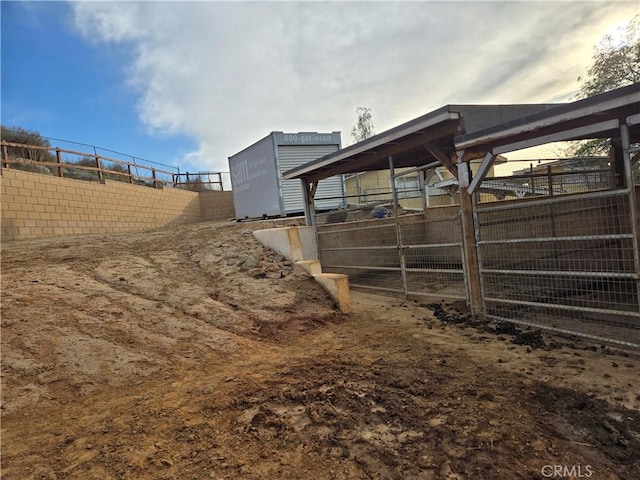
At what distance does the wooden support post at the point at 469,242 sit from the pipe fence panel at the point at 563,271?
0.12 m

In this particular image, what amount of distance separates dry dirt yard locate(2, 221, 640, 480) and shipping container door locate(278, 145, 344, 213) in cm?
648

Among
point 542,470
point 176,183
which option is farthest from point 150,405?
point 176,183

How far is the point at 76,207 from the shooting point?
11797mm

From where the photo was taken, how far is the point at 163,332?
4758mm

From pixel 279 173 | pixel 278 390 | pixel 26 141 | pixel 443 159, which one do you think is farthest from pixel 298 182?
pixel 26 141

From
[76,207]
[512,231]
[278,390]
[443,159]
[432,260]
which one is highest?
[76,207]

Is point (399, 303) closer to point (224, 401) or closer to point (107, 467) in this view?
point (224, 401)

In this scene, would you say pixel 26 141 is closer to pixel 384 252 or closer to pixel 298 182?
pixel 298 182

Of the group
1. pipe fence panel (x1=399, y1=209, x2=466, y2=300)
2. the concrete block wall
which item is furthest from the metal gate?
the concrete block wall

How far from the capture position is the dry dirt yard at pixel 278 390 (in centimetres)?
243

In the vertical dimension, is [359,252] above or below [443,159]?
below

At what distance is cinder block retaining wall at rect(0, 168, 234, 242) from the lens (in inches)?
388

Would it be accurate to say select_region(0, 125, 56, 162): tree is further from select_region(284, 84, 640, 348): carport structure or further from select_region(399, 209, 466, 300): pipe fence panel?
select_region(399, 209, 466, 300): pipe fence panel

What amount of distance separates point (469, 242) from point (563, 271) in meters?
1.47
